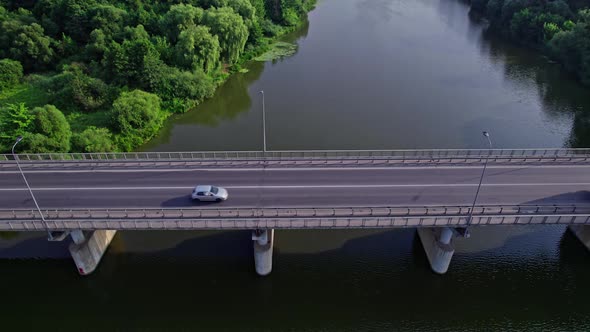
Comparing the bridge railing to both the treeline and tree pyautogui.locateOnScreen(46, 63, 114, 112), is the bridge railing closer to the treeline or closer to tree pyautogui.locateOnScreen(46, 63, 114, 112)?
tree pyautogui.locateOnScreen(46, 63, 114, 112)

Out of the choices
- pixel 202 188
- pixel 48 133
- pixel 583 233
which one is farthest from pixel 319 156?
pixel 48 133

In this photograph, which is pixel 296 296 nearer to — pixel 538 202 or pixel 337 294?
pixel 337 294

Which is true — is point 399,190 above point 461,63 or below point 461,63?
above

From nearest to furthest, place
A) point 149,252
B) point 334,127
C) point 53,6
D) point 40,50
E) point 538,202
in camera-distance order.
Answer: point 538,202 < point 149,252 < point 334,127 < point 40,50 < point 53,6

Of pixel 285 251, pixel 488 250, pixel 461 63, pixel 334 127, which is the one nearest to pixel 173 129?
pixel 334 127

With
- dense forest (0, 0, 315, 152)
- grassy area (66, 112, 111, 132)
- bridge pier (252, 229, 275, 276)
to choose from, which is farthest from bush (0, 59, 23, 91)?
bridge pier (252, 229, 275, 276)

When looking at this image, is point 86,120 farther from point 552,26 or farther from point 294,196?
point 552,26

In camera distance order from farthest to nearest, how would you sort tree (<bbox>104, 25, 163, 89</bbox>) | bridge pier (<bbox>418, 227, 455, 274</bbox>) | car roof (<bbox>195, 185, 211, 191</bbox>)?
tree (<bbox>104, 25, 163, 89</bbox>) → bridge pier (<bbox>418, 227, 455, 274</bbox>) → car roof (<bbox>195, 185, 211, 191</bbox>)

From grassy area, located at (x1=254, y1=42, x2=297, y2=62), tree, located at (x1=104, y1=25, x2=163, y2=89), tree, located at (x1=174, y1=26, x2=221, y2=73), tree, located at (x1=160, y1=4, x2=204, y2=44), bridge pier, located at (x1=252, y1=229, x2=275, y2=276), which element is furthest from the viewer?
grassy area, located at (x1=254, y1=42, x2=297, y2=62)
